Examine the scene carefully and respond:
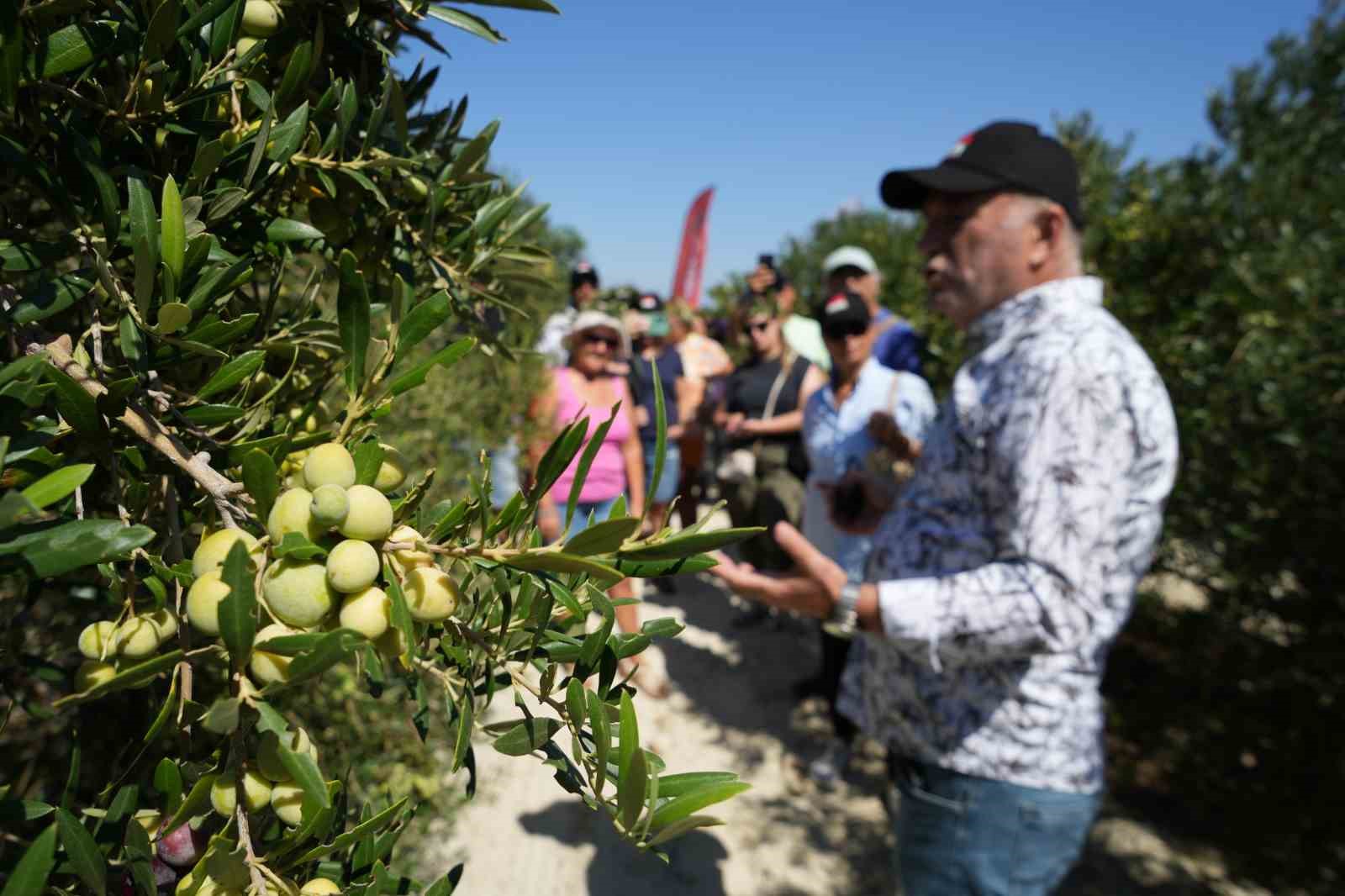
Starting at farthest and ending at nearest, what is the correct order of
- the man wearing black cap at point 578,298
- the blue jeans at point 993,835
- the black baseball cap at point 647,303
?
the black baseball cap at point 647,303 → the man wearing black cap at point 578,298 → the blue jeans at point 993,835

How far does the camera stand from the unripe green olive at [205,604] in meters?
0.52

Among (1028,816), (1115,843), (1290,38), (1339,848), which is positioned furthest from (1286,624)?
(1290,38)

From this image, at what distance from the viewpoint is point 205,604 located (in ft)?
1.70

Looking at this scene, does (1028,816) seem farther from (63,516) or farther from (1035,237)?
(63,516)

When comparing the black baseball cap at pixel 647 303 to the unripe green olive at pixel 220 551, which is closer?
the unripe green olive at pixel 220 551

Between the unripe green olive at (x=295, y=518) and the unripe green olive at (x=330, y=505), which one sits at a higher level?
the unripe green olive at (x=330, y=505)

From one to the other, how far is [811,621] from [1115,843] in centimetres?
285

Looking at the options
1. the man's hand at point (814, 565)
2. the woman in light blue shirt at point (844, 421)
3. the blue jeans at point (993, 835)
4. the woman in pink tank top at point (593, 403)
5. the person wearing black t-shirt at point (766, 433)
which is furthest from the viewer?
the person wearing black t-shirt at point (766, 433)

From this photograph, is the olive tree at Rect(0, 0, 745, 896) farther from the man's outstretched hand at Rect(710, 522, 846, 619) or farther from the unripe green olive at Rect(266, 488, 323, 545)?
the man's outstretched hand at Rect(710, 522, 846, 619)

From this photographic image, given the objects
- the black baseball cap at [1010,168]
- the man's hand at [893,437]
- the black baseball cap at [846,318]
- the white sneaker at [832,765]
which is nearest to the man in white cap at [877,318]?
the black baseball cap at [846,318]

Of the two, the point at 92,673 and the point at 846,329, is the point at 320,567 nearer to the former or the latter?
the point at 92,673

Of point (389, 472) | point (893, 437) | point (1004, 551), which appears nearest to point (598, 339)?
point (893, 437)

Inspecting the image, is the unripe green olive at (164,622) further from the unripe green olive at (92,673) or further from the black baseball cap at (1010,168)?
the black baseball cap at (1010,168)

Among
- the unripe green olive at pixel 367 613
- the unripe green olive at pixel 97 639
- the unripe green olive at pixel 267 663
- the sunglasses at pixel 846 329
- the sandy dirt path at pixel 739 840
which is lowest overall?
the sandy dirt path at pixel 739 840
